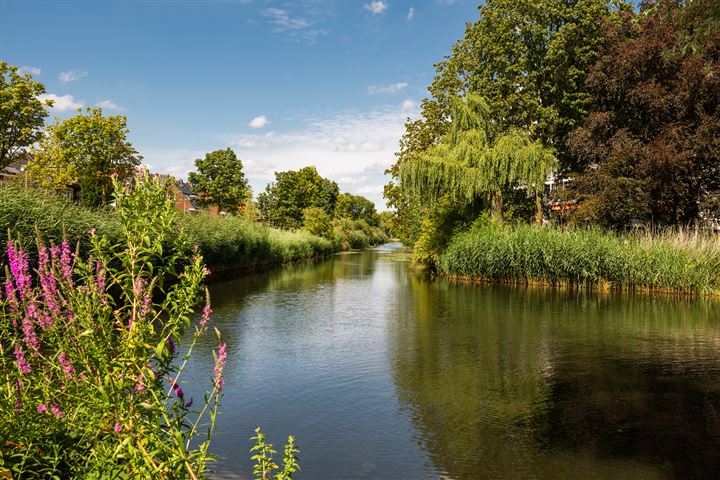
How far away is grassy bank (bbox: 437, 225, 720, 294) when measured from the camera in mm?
19297

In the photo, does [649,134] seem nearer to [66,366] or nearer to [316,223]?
[66,366]

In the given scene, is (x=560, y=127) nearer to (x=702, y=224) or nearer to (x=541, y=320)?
(x=702, y=224)

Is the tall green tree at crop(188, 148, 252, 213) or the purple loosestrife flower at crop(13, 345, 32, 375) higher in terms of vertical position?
the tall green tree at crop(188, 148, 252, 213)

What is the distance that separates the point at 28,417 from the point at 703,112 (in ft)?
91.5

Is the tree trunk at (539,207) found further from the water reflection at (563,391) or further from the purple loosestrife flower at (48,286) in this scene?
the purple loosestrife flower at (48,286)

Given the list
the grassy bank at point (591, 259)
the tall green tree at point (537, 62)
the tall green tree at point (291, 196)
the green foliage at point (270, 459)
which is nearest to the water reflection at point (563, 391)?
the green foliage at point (270, 459)

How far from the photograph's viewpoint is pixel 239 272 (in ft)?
97.2

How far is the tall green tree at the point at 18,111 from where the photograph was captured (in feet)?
97.6

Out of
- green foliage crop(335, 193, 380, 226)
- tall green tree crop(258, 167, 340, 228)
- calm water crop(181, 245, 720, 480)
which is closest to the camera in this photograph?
calm water crop(181, 245, 720, 480)

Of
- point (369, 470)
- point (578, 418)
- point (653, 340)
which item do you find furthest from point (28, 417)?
point (653, 340)

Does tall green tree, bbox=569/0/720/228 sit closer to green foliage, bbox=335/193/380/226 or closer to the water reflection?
the water reflection

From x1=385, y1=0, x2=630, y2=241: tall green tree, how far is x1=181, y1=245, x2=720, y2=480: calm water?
616 inches

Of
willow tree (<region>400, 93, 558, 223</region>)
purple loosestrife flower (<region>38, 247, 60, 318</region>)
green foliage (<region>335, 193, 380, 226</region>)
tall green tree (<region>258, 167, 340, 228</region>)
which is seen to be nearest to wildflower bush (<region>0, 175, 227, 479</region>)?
purple loosestrife flower (<region>38, 247, 60, 318</region>)

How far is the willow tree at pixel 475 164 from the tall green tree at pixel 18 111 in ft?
72.8
